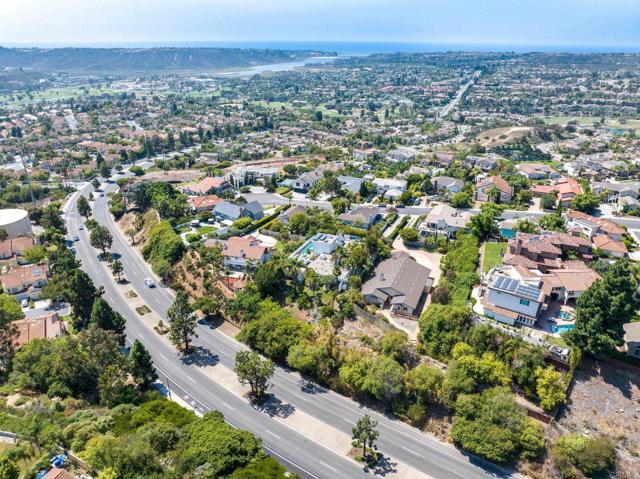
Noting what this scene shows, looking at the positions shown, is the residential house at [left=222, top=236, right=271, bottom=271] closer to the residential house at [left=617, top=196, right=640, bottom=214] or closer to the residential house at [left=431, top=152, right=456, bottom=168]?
the residential house at [left=617, top=196, right=640, bottom=214]

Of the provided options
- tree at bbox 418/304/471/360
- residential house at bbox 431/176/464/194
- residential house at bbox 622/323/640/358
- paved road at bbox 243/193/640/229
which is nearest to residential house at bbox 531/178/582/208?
paved road at bbox 243/193/640/229

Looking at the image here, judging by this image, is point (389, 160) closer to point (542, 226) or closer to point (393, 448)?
point (542, 226)

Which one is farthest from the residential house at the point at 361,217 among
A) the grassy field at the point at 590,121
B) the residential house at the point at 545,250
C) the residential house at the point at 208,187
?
the grassy field at the point at 590,121

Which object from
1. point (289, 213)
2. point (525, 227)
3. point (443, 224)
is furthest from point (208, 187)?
point (525, 227)

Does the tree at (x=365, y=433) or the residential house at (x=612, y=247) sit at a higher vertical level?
the residential house at (x=612, y=247)

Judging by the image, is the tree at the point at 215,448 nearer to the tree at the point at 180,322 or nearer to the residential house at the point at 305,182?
the tree at the point at 180,322

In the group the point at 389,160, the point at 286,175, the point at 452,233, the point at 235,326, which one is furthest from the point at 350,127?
the point at 235,326

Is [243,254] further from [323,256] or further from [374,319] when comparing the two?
[374,319]
